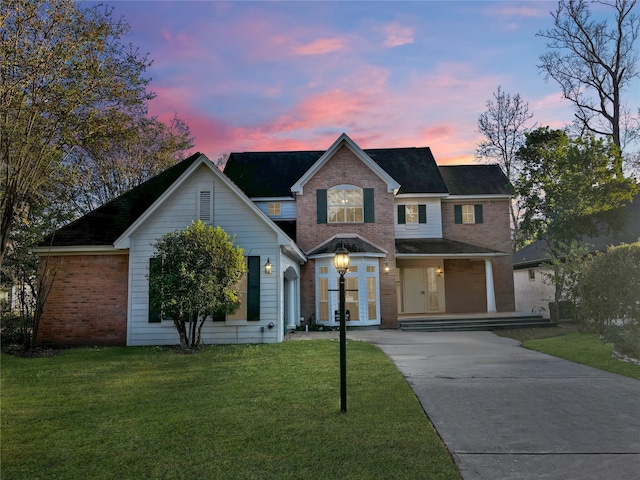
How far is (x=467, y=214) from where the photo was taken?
22266 millimetres

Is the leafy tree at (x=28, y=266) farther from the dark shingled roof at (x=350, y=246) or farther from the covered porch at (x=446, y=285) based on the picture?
the covered porch at (x=446, y=285)

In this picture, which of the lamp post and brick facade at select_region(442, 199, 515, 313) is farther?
brick facade at select_region(442, 199, 515, 313)

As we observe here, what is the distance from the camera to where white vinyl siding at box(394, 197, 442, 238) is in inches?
847

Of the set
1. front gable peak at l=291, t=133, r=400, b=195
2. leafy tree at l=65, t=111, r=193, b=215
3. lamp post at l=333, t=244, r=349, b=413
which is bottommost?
lamp post at l=333, t=244, r=349, b=413

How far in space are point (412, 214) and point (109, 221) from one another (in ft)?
44.5

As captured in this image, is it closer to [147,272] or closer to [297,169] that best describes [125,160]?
[297,169]

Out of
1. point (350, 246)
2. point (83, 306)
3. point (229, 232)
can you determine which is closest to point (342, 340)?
point (229, 232)

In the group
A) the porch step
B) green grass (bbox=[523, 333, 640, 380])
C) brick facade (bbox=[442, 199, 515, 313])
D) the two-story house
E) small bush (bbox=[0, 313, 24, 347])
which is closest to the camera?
green grass (bbox=[523, 333, 640, 380])

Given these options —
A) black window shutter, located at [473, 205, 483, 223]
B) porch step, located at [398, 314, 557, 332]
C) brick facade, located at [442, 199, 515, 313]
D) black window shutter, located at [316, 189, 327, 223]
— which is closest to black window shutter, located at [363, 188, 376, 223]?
black window shutter, located at [316, 189, 327, 223]

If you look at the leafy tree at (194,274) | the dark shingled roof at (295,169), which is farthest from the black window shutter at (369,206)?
the leafy tree at (194,274)

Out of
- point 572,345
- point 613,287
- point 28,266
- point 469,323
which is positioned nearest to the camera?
point 613,287

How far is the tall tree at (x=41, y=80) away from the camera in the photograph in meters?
9.26

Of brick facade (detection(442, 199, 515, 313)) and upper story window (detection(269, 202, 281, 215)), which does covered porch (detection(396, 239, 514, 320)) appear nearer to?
brick facade (detection(442, 199, 515, 313))

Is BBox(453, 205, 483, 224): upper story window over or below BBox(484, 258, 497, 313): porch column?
over
